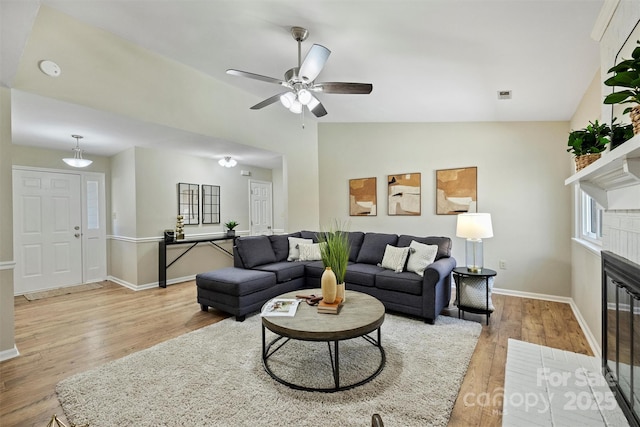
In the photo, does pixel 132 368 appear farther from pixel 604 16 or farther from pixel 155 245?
pixel 604 16

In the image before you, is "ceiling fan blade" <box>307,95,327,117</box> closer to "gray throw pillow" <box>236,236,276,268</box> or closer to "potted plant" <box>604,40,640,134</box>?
"gray throw pillow" <box>236,236,276,268</box>

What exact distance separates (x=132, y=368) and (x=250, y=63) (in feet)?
10.6

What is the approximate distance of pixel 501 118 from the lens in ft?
13.8

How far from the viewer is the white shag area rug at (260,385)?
5.84 ft

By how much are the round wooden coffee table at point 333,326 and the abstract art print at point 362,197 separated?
302 cm

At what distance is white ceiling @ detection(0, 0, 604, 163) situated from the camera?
2182 mm

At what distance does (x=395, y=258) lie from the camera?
146 inches

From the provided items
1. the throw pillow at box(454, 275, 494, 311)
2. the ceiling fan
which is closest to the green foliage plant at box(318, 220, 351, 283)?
the ceiling fan

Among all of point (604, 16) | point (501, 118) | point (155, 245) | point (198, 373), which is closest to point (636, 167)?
A: point (604, 16)

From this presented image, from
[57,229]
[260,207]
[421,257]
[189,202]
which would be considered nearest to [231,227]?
[189,202]

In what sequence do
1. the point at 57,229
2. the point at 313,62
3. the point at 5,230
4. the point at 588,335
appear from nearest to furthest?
the point at 313,62 → the point at 5,230 → the point at 588,335 → the point at 57,229

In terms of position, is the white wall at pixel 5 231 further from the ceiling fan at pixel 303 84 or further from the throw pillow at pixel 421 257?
the throw pillow at pixel 421 257

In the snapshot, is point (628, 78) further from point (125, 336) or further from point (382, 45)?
point (125, 336)

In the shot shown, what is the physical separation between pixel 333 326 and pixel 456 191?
3.46 meters
